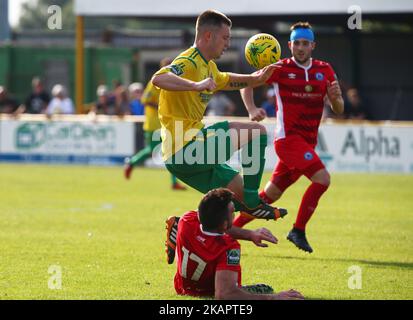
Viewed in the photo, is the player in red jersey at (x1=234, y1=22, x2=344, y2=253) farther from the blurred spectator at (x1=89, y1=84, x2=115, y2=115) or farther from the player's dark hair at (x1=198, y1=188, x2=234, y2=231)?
the blurred spectator at (x1=89, y1=84, x2=115, y2=115)

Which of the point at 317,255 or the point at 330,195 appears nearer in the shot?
the point at 317,255

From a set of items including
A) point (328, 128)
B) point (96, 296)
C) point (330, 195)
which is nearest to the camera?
point (96, 296)

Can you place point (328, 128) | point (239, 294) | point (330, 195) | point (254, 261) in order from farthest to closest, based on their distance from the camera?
1. point (328, 128)
2. point (330, 195)
3. point (254, 261)
4. point (239, 294)

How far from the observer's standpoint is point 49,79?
1454 inches

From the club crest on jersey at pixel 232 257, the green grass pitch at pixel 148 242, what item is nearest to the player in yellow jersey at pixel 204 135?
the green grass pitch at pixel 148 242

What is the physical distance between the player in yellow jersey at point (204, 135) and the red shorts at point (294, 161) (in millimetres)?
1294

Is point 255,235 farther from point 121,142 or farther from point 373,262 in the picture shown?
point 121,142

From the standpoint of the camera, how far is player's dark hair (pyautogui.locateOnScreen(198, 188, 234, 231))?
799cm

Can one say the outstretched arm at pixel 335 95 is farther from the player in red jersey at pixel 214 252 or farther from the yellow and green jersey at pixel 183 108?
the player in red jersey at pixel 214 252

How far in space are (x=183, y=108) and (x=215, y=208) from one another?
212cm

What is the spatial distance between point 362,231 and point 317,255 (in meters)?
2.44

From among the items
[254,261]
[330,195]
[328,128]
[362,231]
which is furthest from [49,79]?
[254,261]

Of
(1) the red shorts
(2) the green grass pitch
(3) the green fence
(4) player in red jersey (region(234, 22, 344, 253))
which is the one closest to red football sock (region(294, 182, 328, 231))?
(4) player in red jersey (region(234, 22, 344, 253))
